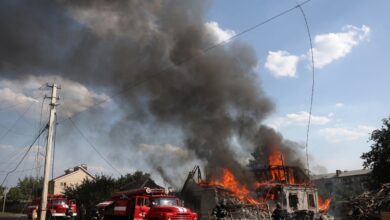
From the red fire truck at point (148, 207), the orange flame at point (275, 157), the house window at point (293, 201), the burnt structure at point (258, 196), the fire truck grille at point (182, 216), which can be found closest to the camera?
the fire truck grille at point (182, 216)

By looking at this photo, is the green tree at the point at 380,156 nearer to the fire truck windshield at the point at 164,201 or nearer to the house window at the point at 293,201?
the house window at the point at 293,201

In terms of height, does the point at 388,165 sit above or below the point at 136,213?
above

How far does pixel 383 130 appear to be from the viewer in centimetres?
4053

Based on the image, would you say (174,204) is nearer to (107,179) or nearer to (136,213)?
(136,213)

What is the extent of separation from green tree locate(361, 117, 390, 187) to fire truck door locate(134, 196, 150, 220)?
31.4m

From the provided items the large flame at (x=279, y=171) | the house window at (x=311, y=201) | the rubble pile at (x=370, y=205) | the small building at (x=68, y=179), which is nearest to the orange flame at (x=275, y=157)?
the large flame at (x=279, y=171)

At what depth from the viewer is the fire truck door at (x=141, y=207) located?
52.0 ft

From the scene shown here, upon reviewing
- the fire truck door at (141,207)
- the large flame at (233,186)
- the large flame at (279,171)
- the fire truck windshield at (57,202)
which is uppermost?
the large flame at (279,171)

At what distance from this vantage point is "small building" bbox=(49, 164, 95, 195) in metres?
63.4

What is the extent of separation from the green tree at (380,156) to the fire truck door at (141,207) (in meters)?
31.4

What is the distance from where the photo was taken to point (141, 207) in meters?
16.0

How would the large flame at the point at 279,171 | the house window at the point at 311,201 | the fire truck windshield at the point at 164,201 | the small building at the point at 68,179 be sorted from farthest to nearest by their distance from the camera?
1. the small building at the point at 68,179
2. the large flame at the point at 279,171
3. the house window at the point at 311,201
4. the fire truck windshield at the point at 164,201

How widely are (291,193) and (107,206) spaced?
18331mm

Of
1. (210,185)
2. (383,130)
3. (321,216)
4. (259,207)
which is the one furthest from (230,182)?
(383,130)
